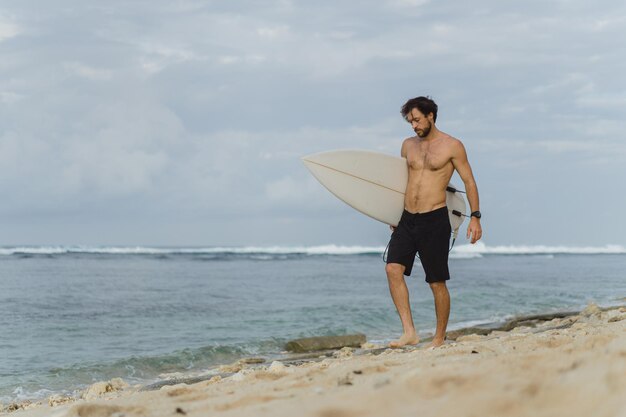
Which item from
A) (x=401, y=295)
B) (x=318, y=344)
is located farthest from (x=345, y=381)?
(x=318, y=344)

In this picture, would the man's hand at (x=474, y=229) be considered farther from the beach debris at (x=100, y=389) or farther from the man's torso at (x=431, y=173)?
the beach debris at (x=100, y=389)

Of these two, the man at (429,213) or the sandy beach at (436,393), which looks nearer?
the sandy beach at (436,393)

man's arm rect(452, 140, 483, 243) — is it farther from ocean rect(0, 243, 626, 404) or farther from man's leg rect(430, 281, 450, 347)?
ocean rect(0, 243, 626, 404)

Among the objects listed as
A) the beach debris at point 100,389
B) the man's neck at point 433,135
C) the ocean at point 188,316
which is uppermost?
the man's neck at point 433,135

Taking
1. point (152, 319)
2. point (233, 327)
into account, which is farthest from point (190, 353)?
point (152, 319)

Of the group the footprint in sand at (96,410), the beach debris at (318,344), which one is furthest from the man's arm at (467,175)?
the footprint in sand at (96,410)

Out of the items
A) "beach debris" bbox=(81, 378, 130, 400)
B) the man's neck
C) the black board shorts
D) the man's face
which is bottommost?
"beach debris" bbox=(81, 378, 130, 400)

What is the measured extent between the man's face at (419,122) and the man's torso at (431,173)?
127 millimetres

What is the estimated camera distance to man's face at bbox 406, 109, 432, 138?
19.6ft

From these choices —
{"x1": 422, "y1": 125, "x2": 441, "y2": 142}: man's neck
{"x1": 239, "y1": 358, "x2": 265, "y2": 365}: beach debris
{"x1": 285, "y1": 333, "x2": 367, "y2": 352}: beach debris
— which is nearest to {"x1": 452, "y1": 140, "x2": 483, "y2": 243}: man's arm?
{"x1": 422, "y1": 125, "x2": 441, "y2": 142}: man's neck

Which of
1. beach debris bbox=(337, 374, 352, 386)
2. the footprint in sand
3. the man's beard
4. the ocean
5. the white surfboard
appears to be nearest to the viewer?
beach debris bbox=(337, 374, 352, 386)

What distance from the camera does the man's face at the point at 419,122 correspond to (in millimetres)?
5984

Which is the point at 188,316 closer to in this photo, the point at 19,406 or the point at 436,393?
the point at 19,406

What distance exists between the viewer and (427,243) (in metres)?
6.07
